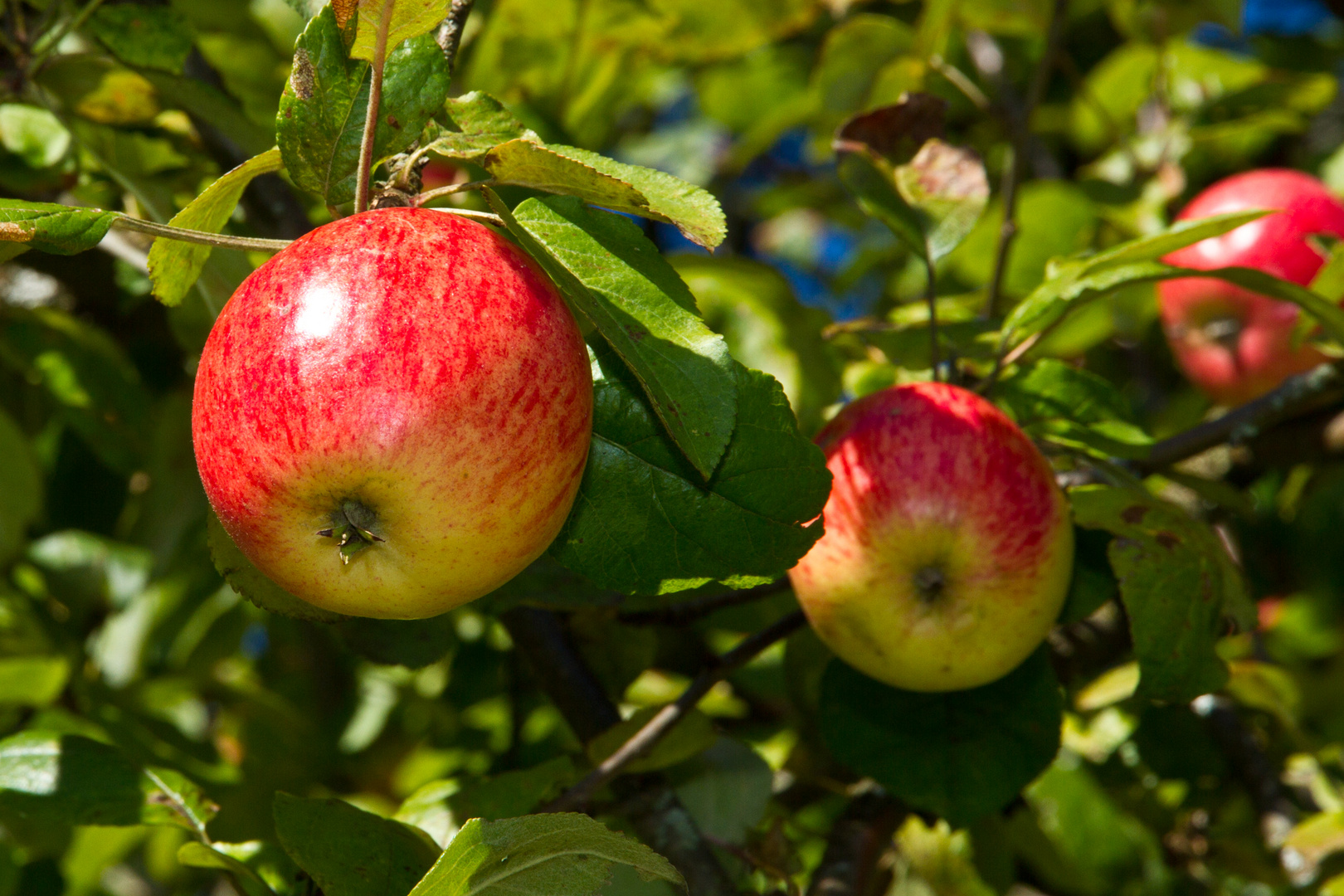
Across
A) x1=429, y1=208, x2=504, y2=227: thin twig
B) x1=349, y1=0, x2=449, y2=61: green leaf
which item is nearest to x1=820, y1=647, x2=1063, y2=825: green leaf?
x1=429, y1=208, x2=504, y2=227: thin twig

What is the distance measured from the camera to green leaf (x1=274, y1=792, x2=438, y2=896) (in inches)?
38.0

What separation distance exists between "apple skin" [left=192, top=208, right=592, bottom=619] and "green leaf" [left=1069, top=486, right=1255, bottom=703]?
643 millimetres

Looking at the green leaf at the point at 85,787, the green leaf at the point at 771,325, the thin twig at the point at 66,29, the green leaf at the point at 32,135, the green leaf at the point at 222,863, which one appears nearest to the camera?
the green leaf at the point at 222,863

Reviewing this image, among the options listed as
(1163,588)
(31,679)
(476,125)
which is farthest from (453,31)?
(31,679)

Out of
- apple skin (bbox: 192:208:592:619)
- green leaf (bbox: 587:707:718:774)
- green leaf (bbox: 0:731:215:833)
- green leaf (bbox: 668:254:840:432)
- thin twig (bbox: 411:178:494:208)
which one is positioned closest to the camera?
apple skin (bbox: 192:208:592:619)

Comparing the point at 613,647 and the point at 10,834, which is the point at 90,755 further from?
the point at 10,834

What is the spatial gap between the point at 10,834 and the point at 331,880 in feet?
3.84

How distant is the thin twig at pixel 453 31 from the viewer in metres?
1.05

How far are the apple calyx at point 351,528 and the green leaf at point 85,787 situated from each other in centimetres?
53

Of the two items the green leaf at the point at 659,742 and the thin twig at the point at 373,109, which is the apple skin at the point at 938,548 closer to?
the green leaf at the point at 659,742

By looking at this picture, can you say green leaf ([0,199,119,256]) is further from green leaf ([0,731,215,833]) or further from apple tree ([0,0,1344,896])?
green leaf ([0,731,215,833])

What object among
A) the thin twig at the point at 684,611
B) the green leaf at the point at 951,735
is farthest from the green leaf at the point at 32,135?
the green leaf at the point at 951,735

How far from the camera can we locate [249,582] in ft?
3.45

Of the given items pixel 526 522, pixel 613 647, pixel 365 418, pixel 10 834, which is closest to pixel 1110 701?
pixel 613 647
